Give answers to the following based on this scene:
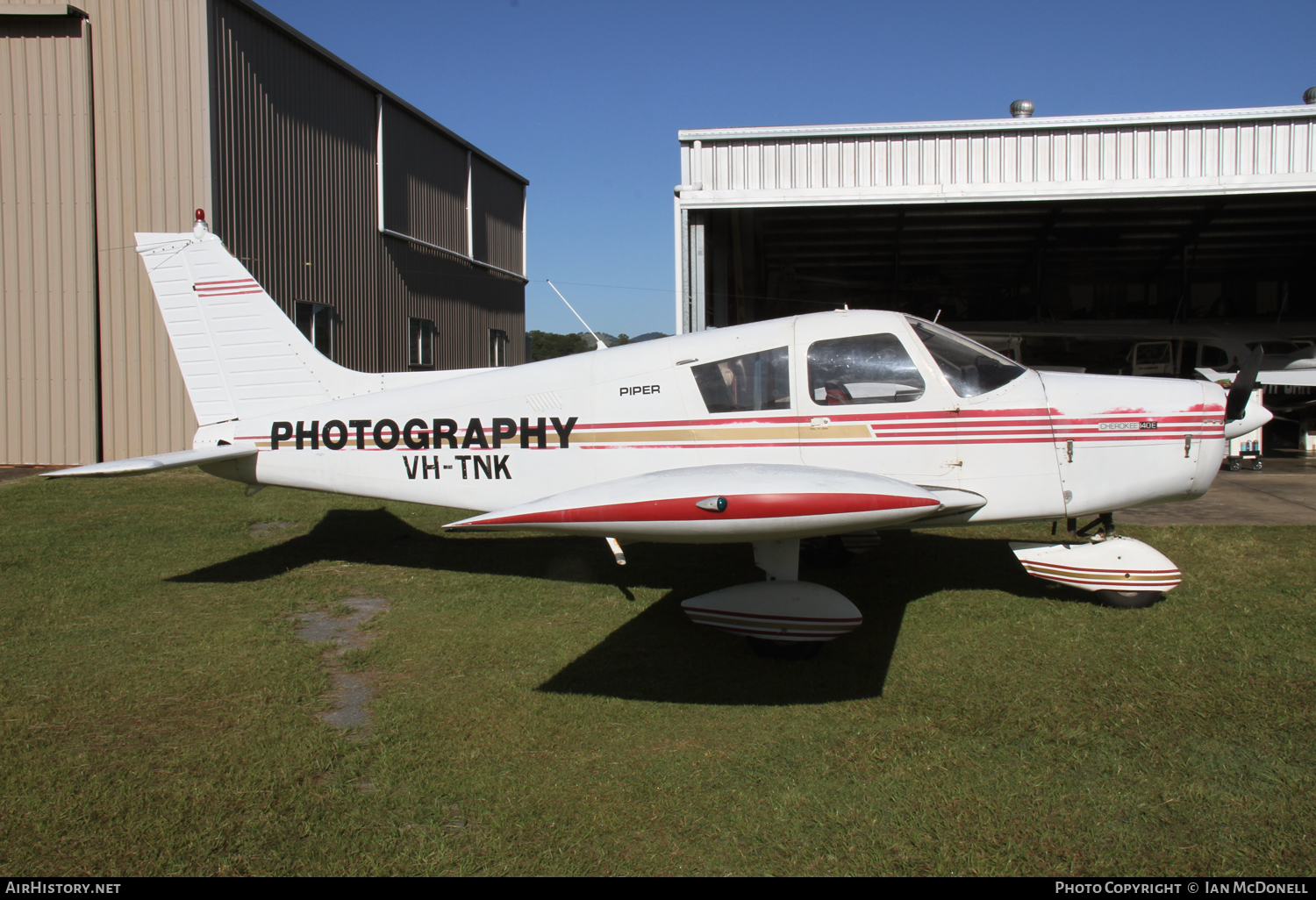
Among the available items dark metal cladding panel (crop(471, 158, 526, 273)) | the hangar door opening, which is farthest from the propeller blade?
dark metal cladding panel (crop(471, 158, 526, 273))

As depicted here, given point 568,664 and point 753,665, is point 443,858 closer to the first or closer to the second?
point 568,664

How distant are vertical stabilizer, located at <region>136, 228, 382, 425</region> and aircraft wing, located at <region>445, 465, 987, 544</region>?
3.41 meters

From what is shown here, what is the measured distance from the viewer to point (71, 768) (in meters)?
3.59

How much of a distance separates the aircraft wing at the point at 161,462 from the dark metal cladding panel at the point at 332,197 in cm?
806

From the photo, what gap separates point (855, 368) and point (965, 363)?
73cm

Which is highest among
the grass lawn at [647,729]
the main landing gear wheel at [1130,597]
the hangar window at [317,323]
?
the hangar window at [317,323]

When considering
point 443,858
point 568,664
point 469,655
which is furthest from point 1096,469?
point 443,858

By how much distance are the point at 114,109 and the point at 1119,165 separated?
1506 centimetres

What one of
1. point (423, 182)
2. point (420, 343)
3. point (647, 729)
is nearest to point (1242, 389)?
point (647, 729)

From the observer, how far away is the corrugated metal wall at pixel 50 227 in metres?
12.7

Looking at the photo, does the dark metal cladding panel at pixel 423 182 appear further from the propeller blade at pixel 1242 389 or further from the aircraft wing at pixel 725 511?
the propeller blade at pixel 1242 389

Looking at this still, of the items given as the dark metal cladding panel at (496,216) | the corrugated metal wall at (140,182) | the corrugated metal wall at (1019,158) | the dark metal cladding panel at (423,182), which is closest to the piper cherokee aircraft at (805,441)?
the corrugated metal wall at (1019,158)

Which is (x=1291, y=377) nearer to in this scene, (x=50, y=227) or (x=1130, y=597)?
(x=1130, y=597)

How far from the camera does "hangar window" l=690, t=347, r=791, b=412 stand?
534 centimetres
